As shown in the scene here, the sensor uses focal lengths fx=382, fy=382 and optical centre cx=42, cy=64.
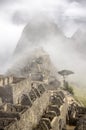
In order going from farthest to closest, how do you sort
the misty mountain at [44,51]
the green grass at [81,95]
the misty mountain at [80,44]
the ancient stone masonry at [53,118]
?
the misty mountain at [80,44], the misty mountain at [44,51], the green grass at [81,95], the ancient stone masonry at [53,118]

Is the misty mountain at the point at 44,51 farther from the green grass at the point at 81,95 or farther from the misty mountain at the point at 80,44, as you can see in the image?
the green grass at the point at 81,95

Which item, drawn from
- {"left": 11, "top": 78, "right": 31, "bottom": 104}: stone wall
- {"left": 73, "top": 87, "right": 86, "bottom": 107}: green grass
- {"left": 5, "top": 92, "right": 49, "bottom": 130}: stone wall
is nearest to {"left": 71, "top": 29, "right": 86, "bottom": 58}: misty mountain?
{"left": 73, "top": 87, "right": 86, "bottom": 107}: green grass

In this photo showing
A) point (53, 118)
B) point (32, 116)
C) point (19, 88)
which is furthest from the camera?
point (19, 88)

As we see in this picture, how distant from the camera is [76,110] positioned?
43031mm

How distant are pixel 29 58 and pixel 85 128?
48572 mm

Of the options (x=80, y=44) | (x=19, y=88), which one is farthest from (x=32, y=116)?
(x=80, y=44)

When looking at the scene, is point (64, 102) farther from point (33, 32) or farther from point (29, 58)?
point (33, 32)

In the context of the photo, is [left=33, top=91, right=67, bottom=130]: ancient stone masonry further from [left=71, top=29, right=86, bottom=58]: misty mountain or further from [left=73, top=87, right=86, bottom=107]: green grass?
[left=71, top=29, right=86, bottom=58]: misty mountain

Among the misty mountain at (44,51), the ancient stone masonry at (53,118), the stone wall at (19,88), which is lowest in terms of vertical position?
the ancient stone masonry at (53,118)

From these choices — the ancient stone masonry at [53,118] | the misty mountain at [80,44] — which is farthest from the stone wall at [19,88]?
the misty mountain at [80,44]

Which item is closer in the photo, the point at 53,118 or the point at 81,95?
the point at 53,118

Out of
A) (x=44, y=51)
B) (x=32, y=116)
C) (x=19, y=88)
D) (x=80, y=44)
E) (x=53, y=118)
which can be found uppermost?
(x=80, y=44)

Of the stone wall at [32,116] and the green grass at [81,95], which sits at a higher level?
the green grass at [81,95]

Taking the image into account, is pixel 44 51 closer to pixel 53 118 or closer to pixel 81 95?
pixel 81 95
